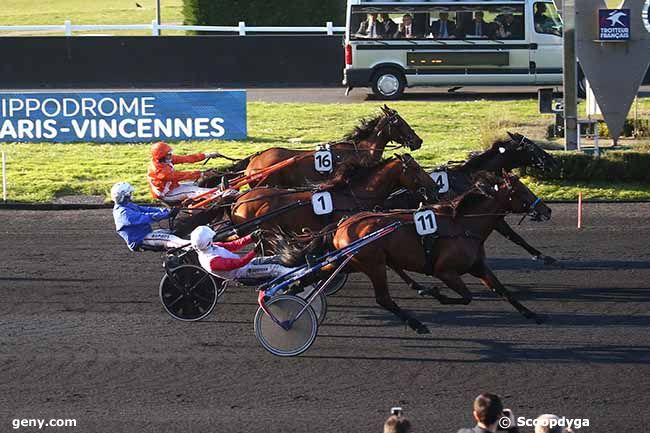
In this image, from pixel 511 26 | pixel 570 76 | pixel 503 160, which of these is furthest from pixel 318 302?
pixel 511 26

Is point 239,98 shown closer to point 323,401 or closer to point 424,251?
point 424,251

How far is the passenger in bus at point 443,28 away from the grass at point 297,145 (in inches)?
60.8

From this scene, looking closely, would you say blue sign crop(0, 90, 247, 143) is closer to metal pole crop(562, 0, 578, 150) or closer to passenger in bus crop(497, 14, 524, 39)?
metal pole crop(562, 0, 578, 150)

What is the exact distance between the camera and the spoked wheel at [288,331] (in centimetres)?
950

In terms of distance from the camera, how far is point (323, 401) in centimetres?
841

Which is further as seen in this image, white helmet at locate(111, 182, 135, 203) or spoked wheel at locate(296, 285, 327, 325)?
white helmet at locate(111, 182, 135, 203)

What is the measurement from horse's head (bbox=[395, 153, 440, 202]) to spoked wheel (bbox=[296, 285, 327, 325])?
1661mm

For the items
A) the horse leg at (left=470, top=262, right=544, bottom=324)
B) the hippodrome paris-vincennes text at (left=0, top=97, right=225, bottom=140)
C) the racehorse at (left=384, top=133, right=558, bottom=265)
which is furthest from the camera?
the hippodrome paris-vincennes text at (left=0, top=97, right=225, bottom=140)

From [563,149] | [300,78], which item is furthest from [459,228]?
[300,78]

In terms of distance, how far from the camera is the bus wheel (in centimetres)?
2520

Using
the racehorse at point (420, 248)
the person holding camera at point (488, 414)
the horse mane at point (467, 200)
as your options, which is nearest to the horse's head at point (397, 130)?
the horse mane at point (467, 200)

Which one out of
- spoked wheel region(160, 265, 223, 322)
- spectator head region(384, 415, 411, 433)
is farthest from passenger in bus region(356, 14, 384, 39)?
spectator head region(384, 415, 411, 433)

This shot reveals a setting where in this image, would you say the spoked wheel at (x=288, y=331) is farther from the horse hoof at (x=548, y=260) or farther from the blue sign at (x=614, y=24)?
the blue sign at (x=614, y=24)

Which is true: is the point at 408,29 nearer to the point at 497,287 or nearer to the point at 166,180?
the point at 166,180
